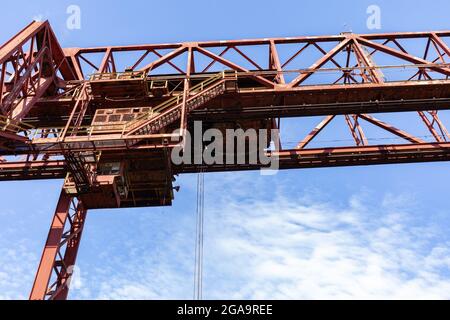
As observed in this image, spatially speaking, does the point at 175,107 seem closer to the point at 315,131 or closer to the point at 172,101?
the point at 172,101

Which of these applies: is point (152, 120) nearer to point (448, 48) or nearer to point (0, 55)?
point (0, 55)

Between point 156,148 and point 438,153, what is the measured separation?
36.1ft

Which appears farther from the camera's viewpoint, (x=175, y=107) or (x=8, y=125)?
(x=175, y=107)

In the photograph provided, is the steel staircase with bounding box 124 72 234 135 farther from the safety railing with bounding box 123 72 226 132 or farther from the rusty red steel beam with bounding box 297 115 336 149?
the rusty red steel beam with bounding box 297 115 336 149

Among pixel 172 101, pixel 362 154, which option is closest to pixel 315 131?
pixel 362 154

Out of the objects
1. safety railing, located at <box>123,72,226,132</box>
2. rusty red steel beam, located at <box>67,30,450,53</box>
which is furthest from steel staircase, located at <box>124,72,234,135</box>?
rusty red steel beam, located at <box>67,30,450,53</box>

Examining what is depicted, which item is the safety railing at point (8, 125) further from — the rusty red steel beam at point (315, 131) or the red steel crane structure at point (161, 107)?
the rusty red steel beam at point (315, 131)

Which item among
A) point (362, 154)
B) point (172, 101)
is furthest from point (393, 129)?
point (172, 101)

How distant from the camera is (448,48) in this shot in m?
19.0

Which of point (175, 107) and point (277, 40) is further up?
point (277, 40)

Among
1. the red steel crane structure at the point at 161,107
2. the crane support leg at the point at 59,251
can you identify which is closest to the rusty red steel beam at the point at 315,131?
the red steel crane structure at the point at 161,107
